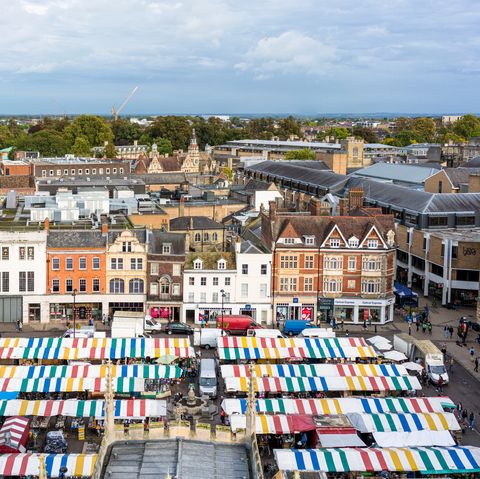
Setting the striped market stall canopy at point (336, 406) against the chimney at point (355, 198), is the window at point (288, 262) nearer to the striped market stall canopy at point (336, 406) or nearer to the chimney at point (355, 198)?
the chimney at point (355, 198)

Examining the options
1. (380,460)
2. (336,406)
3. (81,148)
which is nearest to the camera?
(380,460)

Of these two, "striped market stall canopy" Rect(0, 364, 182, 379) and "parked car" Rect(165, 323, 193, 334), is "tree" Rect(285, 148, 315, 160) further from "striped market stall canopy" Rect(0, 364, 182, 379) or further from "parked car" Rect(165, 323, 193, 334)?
"striped market stall canopy" Rect(0, 364, 182, 379)

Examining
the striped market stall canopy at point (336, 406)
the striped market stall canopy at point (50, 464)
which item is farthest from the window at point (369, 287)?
the striped market stall canopy at point (50, 464)

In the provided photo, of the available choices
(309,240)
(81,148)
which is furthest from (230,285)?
(81,148)

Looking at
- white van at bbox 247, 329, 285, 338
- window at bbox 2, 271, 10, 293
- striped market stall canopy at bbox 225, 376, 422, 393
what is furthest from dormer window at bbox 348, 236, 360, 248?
window at bbox 2, 271, 10, 293

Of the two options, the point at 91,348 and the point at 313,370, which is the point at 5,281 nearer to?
the point at 91,348
